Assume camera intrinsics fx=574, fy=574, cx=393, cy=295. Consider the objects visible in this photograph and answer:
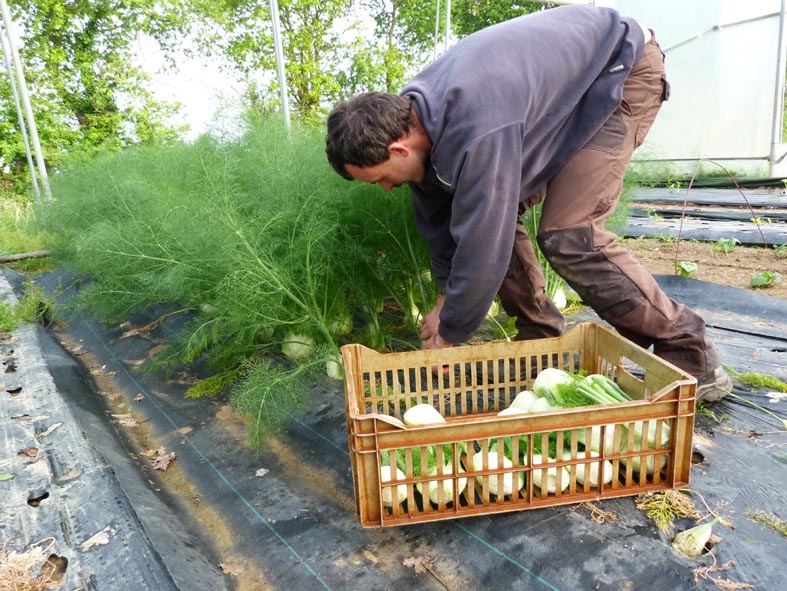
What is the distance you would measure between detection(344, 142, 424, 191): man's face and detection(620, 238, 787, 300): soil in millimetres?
2648

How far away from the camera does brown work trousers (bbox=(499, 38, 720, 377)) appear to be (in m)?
1.78

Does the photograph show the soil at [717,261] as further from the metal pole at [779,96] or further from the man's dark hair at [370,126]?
the metal pole at [779,96]

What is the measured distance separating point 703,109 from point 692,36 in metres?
1.02

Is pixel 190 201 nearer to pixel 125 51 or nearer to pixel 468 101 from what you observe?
pixel 468 101

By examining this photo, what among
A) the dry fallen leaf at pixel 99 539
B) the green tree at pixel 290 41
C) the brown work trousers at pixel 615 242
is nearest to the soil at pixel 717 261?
the brown work trousers at pixel 615 242

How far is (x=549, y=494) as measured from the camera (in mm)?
1500

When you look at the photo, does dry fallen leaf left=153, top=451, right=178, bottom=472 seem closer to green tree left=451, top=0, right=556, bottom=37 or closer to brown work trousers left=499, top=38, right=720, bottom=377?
brown work trousers left=499, top=38, right=720, bottom=377

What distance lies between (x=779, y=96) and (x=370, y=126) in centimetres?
802

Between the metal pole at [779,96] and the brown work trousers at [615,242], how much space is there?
6.97 meters

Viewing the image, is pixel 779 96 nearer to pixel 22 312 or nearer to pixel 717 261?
pixel 717 261

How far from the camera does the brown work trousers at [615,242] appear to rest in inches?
70.1

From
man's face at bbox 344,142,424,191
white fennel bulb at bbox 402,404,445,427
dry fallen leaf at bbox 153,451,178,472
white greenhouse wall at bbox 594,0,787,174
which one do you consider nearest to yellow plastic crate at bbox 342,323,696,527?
white fennel bulb at bbox 402,404,445,427

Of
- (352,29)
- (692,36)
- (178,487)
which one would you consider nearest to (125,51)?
(352,29)

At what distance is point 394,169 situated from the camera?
5.68 ft
